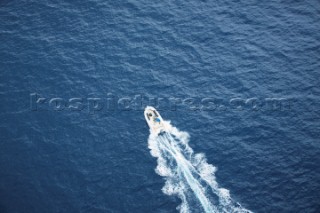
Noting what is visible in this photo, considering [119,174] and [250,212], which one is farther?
[119,174]

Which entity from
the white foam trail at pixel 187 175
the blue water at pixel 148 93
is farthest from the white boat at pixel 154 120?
the blue water at pixel 148 93

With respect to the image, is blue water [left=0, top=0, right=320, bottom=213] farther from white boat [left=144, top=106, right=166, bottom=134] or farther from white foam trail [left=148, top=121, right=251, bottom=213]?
white boat [left=144, top=106, right=166, bottom=134]

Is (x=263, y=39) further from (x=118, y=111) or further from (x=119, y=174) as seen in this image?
(x=119, y=174)

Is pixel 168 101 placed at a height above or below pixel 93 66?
below

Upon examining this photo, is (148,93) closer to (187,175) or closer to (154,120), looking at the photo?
(154,120)

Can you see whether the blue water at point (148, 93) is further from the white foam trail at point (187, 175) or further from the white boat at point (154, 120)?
the white boat at point (154, 120)

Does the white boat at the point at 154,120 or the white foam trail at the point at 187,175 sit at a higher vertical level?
the white boat at the point at 154,120

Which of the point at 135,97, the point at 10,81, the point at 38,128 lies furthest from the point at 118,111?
the point at 10,81
